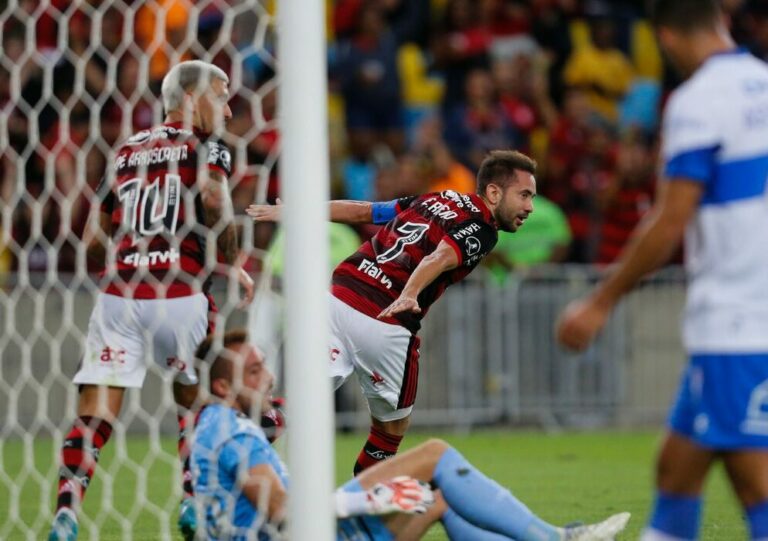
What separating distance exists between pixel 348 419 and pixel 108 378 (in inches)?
250

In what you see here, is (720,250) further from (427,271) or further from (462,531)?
(427,271)

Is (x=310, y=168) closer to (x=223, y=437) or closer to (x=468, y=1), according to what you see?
(x=223, y=437)

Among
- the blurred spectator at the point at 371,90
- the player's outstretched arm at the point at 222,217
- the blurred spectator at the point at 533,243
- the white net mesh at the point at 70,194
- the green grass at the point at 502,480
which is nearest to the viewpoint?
the player's outstretched arm at the point at 222,217

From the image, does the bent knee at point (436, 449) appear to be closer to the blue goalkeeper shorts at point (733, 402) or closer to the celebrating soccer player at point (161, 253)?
the blue goalkeeper shorts at point (733, 402)

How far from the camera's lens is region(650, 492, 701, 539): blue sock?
402cm

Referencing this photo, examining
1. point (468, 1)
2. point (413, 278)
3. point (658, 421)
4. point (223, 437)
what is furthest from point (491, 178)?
point (468, 1)

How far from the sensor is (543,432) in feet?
41.9

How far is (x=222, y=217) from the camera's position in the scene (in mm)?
6055

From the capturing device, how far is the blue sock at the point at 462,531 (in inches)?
199

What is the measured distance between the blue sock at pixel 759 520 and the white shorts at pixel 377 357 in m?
3.01

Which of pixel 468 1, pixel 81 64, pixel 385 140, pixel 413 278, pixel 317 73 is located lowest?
pixel 413 278

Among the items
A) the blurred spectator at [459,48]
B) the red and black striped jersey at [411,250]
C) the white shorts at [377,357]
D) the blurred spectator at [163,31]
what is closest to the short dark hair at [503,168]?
the red and black striped jersey at [411,250]

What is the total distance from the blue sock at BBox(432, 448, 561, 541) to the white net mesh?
114 inches

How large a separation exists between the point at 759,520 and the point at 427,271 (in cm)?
257
